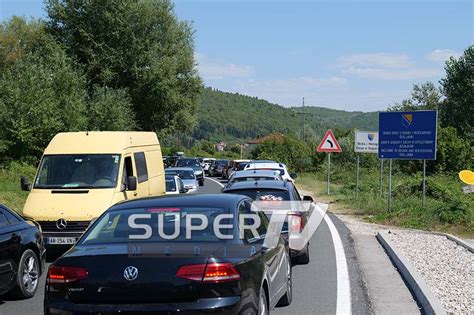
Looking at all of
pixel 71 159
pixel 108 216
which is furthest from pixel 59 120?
pixel 108 216

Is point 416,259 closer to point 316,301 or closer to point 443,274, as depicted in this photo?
point 443,274

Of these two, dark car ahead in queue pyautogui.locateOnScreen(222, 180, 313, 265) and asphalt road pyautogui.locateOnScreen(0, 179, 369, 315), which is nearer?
asphalt road pyautogui.locateOnScreen(0, 179, 369, 315)

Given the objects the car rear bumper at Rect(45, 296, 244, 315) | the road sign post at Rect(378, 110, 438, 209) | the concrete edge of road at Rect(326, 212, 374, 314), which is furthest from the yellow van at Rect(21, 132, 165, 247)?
the road sign post at Rect(378, 110, 438, 209)

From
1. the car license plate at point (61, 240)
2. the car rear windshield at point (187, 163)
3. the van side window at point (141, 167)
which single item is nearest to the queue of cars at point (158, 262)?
the car license plate at point (61, 240)

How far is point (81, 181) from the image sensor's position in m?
11.9

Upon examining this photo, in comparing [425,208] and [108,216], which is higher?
[108,216]

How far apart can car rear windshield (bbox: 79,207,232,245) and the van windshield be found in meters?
6.03

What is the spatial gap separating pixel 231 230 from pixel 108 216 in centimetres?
124

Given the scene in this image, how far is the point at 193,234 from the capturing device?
545cm

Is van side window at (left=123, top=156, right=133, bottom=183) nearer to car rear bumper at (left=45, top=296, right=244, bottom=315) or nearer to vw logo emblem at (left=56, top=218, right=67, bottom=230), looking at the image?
vw logo emblem at (left=56, top=218, right=67, bottom=230)

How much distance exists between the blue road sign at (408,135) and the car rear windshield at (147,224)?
1367cm

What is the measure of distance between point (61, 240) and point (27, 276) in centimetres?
249

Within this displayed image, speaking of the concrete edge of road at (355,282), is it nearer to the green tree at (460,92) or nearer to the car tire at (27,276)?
the car tire at (27,276)

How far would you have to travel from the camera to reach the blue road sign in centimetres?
1817
